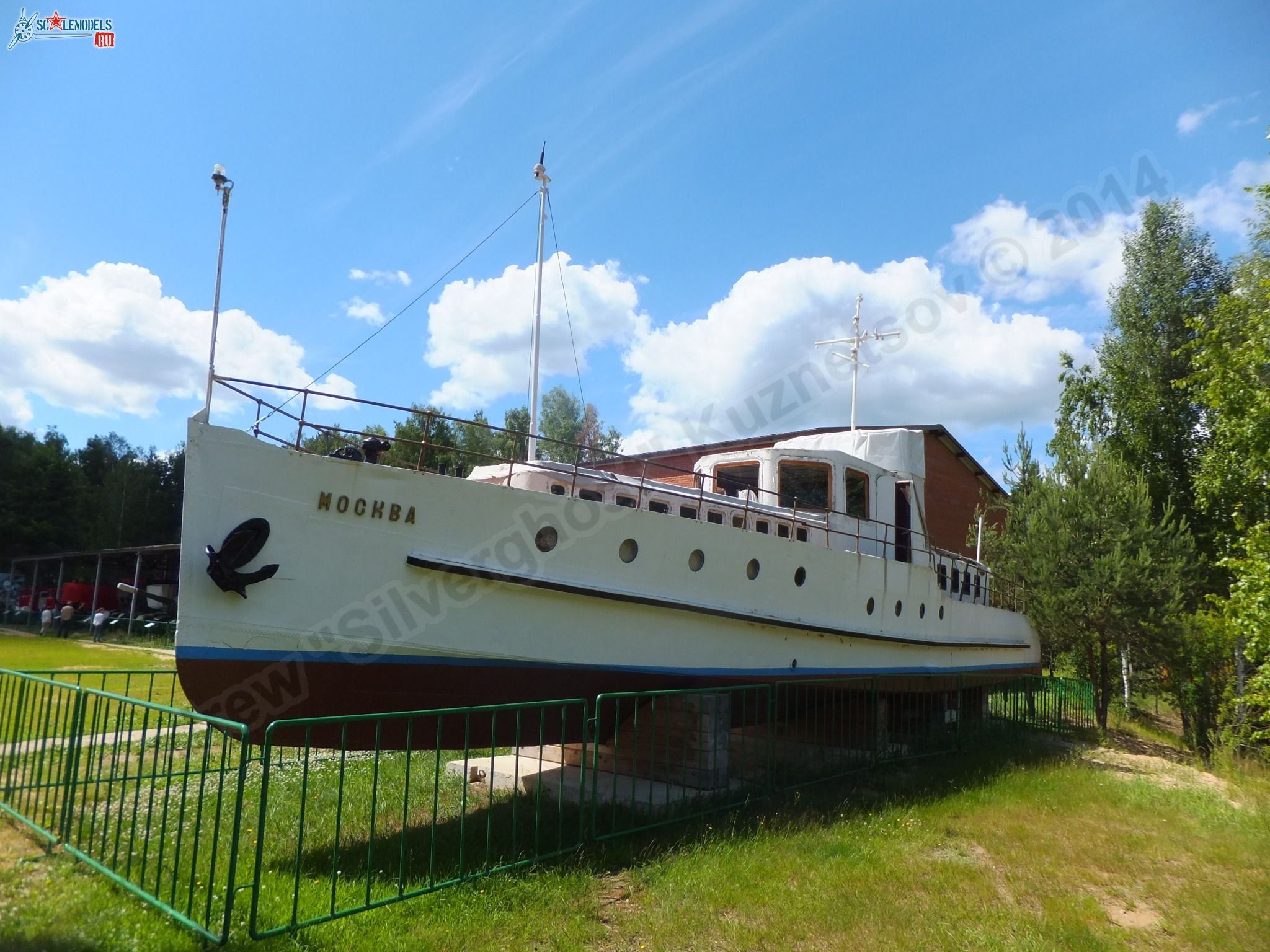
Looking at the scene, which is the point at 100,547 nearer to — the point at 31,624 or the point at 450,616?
the point at 31,624

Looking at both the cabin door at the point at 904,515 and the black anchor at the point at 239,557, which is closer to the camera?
the black anchor at the point at 239,557

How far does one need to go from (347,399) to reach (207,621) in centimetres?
201

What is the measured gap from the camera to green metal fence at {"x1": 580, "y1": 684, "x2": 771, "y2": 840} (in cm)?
642

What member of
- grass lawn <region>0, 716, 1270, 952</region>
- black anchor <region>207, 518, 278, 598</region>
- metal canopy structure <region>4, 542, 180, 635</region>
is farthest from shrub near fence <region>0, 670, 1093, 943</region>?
metal canopy structure <region>4, 542, 180, 635</region>

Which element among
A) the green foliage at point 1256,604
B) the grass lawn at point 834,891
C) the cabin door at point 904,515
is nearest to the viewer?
the grass lawn at point 834,891

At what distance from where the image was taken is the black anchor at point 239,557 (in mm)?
5762

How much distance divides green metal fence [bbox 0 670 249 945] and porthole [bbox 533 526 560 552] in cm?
287

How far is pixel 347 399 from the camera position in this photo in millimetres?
6461

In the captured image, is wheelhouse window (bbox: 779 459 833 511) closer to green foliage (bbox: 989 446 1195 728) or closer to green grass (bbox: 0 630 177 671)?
green foliage (bbox: 989 446 1195 728)

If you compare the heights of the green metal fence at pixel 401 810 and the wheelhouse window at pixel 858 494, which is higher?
the wheelhouse window at pixel 858 494

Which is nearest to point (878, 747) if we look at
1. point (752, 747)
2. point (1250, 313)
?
point (752, 747)

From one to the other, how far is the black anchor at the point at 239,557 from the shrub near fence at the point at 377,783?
1.05 metres

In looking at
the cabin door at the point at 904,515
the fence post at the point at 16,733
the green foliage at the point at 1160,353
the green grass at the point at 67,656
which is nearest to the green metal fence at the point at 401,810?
the fence post at the point at 16,733

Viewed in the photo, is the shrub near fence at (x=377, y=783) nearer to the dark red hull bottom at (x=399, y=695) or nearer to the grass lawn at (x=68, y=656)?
the dark red hull bottom at (x=399, y=695)
